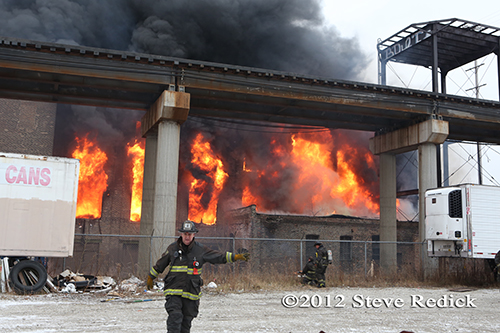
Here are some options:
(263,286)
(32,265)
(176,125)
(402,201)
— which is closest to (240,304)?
(263,286)

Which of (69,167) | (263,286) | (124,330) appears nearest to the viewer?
(124,330)

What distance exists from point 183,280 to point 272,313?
446cm

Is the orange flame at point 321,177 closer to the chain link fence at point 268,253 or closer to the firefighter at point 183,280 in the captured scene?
the chain link fence at point 268,253

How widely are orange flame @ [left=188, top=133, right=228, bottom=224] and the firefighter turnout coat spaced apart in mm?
28986

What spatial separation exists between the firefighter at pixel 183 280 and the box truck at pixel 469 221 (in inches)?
527

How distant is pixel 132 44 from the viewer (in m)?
37.4

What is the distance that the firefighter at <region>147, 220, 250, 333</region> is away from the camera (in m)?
6.03

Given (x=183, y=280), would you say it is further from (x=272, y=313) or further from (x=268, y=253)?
(x=268, y=253)

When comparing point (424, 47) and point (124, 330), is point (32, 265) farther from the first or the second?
point (424, 47)

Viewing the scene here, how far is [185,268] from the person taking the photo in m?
6.18

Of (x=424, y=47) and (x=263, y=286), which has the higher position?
(x=424, y=47)

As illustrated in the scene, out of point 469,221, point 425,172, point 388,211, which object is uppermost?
point 425,172

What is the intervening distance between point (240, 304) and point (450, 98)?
57.7 ft

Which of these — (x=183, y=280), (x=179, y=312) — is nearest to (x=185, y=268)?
(x=183, y=280)
